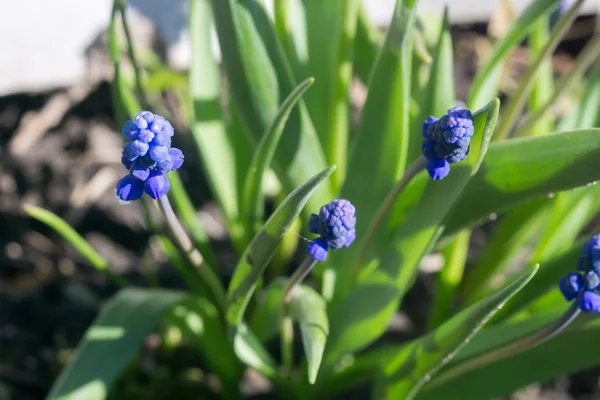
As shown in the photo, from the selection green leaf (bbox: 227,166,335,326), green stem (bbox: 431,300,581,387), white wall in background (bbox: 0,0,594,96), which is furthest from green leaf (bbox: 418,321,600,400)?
white wall in background (bbox: 0,0,594,96)

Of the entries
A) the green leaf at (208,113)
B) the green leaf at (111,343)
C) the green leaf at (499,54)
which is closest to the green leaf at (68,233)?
the green leaf at (111,343)

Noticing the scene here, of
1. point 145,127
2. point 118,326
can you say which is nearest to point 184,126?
point 118,326

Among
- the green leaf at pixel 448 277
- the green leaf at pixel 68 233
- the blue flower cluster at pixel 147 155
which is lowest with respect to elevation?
the green leaf at pixel 448 277

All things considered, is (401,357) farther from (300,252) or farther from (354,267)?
(300,252)

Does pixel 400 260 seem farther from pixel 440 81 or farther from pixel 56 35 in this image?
pixel 56 35

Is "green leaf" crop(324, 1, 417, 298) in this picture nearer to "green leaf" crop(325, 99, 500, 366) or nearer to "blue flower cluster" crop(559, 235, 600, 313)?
"green leaf" crop(325, 99, 500, 366)

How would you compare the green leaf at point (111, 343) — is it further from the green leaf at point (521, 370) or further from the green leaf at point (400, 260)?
the green leaf at point (521, 370)
